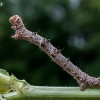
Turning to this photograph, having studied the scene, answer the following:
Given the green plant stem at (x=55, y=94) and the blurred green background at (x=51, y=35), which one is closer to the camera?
the green plant stem at (x=55, y=94)

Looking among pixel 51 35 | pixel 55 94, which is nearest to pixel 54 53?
pixel 55 94

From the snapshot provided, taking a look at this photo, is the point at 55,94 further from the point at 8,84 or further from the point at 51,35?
the point at 51,35

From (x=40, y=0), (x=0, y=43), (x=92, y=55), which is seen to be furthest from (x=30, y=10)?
(x=92, y=55)

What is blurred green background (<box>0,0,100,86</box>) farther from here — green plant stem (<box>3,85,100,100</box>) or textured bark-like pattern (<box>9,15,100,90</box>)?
green plant stem (<box>3,85,100,100</box>)

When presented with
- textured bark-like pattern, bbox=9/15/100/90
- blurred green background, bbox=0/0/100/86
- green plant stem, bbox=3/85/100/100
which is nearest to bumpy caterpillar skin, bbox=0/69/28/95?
green plant stem, bbox=3/85/100/100

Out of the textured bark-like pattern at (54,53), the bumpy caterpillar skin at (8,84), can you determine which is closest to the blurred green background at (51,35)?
the textured bark-like pattern at (54,53)

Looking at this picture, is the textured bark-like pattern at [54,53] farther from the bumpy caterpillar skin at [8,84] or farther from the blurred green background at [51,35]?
the blurred green background at [51,35]
